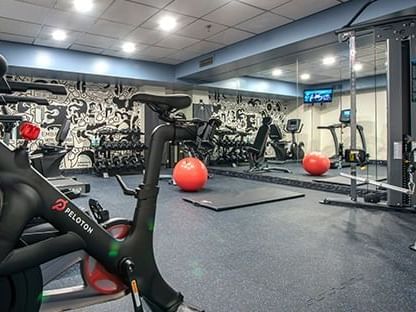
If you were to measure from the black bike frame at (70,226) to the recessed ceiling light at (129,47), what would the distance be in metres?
5.98

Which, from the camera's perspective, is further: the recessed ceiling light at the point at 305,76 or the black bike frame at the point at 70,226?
the recessed ceiling light at the point at 305,76

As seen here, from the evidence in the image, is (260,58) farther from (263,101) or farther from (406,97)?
(263,101)

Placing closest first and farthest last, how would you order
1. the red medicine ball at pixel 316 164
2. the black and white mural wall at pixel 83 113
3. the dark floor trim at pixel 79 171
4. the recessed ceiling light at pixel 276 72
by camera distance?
the red medicine ball at pixel 316 164, the black and white mural wall at pixel 83 113, the dark floor trim at pixel 79 171, the recessed ceiling light at pixel 276 72

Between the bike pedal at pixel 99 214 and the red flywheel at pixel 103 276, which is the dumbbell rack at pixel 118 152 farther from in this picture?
the red flywheel at pixel 103 276

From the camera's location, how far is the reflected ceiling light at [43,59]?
273 inches

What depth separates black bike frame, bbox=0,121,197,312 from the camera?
3.55ft

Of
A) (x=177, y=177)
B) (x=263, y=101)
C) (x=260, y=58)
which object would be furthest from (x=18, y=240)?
(x=263, y=101)

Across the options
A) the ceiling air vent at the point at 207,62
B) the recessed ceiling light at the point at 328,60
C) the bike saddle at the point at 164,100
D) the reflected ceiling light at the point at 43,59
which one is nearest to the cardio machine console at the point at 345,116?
the recessed ceiling light at the point at 328,60

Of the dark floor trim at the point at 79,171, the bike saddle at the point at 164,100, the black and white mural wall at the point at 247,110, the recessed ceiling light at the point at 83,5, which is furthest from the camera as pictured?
the black and white mural wall at the point at 247,110

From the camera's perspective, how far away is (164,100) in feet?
4.91

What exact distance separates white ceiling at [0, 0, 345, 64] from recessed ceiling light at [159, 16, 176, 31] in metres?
0.09

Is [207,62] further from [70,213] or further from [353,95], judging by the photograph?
[70,213]

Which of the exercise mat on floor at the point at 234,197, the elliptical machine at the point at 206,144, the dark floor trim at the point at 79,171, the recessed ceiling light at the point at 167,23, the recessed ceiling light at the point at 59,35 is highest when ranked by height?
the recessed ceiling light at the point at 59,35

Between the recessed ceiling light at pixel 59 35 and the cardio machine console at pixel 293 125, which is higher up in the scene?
the recessed ceiling light at pixel 59 35
